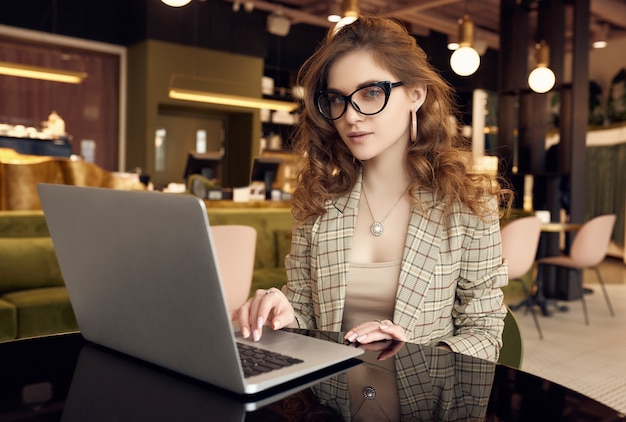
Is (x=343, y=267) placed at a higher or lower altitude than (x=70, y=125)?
lower

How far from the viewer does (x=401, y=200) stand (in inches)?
61.0

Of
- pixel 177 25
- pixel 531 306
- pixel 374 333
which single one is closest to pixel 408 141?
pixel 374 333

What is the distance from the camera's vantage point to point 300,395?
2.53 feet

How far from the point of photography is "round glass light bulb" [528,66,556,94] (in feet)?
18.5

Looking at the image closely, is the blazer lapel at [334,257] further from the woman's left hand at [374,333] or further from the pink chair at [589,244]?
the pink chair at [589,244]

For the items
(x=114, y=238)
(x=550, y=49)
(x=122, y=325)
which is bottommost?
(x=122, y=325)

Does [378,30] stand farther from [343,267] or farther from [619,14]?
[619,14]

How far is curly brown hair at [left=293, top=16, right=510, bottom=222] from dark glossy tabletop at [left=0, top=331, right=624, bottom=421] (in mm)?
596

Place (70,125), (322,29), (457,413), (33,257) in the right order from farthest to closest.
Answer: (322,29) < (70,125) < (33,257) < (457,413)

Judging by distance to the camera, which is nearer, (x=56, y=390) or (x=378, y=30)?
(x=56, y=390)

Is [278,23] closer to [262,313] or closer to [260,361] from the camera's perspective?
[262,313]

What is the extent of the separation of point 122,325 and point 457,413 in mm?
493

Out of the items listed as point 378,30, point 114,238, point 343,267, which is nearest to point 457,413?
point 114,238

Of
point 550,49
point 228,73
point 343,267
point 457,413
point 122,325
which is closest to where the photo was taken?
point 457,413
